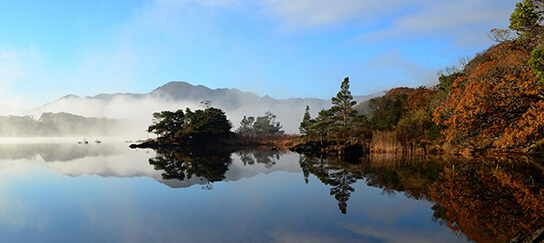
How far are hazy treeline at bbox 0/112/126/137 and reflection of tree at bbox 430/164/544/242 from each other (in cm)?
16238

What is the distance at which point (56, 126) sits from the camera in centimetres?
14600

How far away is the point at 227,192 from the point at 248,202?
2.04 meters

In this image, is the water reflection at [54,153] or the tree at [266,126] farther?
the tree at [266,126]

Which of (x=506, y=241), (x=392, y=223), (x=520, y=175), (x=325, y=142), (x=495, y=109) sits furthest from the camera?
(x=325, y=142)

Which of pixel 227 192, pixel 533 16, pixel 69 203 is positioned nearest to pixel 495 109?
pixel 533 16

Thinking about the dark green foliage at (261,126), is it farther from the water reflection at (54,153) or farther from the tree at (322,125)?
the tree at (322,125)

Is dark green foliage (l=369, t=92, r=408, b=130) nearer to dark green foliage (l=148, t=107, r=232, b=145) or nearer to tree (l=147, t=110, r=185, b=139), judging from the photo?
dark green foliage (l=148, t=107, r=232, b=145)

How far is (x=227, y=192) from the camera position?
12.4 metres

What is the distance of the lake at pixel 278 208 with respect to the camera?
7039 millimetres

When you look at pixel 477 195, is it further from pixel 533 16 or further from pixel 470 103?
pixel 533 16

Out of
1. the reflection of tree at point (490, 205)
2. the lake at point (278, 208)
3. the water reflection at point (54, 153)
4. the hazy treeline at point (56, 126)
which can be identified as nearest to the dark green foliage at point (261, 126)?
the water reflection at point (54, 153)

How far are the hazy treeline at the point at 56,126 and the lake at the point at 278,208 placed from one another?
492ft

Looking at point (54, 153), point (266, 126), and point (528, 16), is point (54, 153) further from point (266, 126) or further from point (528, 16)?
point (266, 126)

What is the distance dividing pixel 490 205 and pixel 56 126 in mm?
174237
